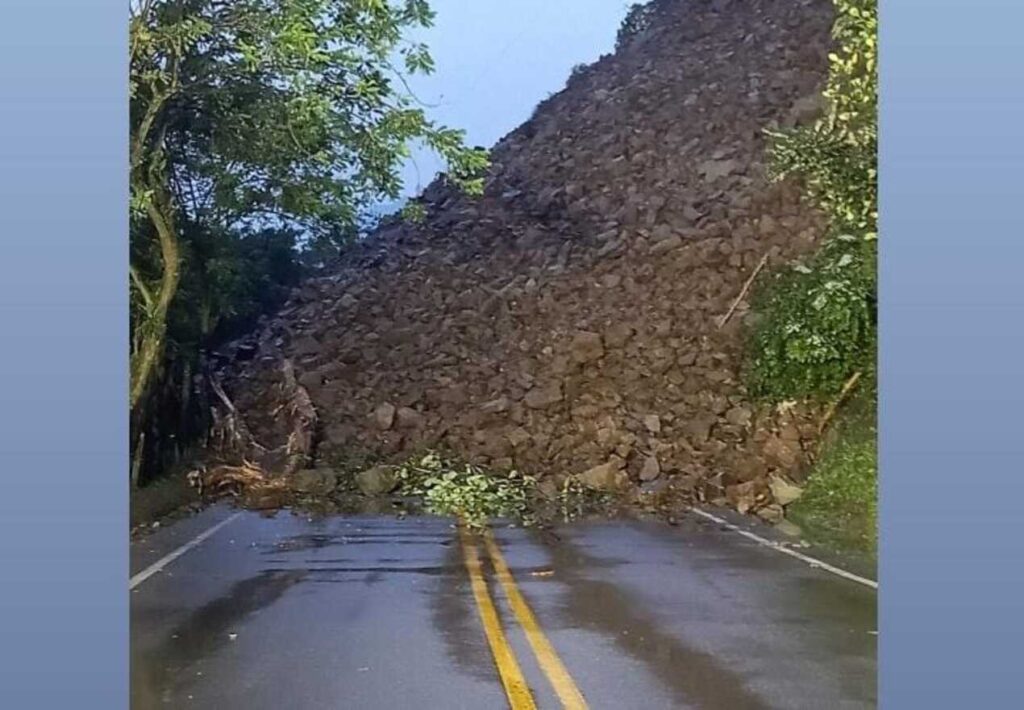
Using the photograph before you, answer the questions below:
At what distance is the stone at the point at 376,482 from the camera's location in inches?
323

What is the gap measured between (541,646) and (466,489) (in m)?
2.80

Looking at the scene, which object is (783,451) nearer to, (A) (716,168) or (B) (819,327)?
(B) (819,327)

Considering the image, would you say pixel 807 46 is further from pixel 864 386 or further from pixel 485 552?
pixel 485 552

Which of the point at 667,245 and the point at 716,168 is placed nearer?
the point at 667,245

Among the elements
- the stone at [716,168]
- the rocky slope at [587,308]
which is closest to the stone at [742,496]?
the rocky slope at [587,308]

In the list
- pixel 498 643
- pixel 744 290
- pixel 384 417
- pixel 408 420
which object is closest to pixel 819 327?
pixel 744 290

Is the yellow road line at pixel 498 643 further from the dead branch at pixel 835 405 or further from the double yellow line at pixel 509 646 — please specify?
the dead branch at pixel 835 405

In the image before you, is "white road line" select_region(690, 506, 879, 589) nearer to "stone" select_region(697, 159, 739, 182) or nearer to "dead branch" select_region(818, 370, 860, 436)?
"dead branch" select_region(818, 370, 860, 436)

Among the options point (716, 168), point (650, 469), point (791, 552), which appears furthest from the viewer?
point (716, 168)

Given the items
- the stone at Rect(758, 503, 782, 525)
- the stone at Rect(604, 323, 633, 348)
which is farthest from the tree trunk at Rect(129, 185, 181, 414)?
the stone at Rect(758, 503, 782, 525)

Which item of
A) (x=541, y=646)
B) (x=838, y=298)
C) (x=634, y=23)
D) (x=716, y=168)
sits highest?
(x=634, y=23)

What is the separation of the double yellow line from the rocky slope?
6.87 feet

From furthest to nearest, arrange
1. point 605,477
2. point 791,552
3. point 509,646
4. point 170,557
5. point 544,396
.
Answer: point 544,396
point 605,477
point 791,552
point 170,557
point 509,646

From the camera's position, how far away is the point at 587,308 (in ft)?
32.0
